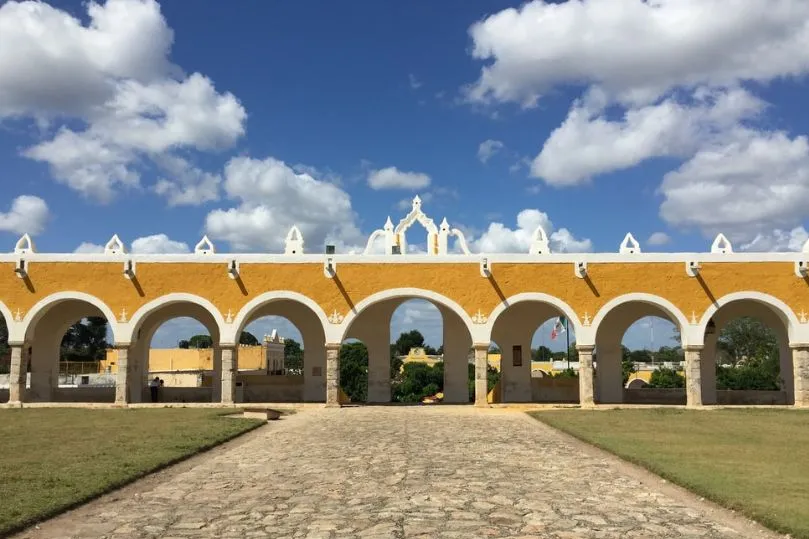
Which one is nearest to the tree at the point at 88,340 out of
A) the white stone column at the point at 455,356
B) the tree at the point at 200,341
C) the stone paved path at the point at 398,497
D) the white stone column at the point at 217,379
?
the tree at the point at 200,341

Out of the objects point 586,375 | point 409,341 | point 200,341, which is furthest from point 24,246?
point 409,341

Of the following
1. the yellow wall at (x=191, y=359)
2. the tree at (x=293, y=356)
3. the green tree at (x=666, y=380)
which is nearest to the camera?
the green tree at (x=666, y=380)

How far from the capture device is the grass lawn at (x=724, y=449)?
6.06 meters

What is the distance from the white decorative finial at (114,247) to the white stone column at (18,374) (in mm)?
2932

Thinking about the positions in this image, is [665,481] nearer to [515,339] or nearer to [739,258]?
[739,258]

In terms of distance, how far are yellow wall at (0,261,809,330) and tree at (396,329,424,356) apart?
63758 mm

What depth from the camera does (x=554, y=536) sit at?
5.06m

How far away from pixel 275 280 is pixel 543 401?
828 centimetres

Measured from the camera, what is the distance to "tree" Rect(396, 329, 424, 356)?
8259cm

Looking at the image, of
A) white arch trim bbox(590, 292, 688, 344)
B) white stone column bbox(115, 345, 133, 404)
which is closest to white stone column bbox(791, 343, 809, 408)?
white arch trim bbox(590, 292, 688, 344)

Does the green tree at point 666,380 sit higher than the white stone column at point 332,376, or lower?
lower

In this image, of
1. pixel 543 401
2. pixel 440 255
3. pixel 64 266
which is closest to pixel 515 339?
pixel 543 401

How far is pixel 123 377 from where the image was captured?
58.0 ft

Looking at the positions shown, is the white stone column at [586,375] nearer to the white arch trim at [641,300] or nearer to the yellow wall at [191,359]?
the white arch trim at [641,300]
